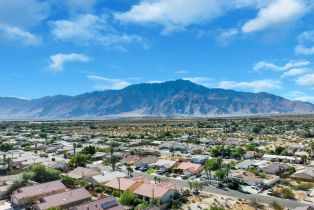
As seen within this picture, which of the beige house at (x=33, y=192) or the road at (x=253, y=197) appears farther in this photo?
the road at (x=253, y=197)

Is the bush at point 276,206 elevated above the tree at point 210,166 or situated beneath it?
situated beneath

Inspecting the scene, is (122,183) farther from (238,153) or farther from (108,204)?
(238,153)

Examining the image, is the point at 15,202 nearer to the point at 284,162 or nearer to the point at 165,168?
the point at 165,168

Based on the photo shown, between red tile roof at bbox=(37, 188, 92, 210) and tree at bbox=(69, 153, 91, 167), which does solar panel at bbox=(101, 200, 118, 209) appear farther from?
tree at bbox=(69, 153, 91, 167)

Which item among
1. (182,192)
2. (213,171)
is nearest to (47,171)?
(182,192)

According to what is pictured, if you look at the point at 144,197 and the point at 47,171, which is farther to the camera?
the point at 47,171

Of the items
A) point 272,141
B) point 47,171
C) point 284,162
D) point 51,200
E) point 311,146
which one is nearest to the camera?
point 51,200

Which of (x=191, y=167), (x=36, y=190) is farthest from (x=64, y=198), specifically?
(x=191, y=167)

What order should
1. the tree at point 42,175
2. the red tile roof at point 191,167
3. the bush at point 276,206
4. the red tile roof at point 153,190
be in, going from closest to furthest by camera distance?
the bush at point 276,206
the red tile roof at point 153,190
the tree at point 42,175
the red tile roof at point 191,167

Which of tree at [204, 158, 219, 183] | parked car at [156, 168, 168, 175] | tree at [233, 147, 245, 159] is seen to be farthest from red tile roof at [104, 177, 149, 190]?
tree at [233, 147, 245, 159]

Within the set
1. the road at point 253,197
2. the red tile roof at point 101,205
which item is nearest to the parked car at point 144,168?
the road at point 253,197

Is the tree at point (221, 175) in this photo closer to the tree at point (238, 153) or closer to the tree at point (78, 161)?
the tree at point (238, 153)
